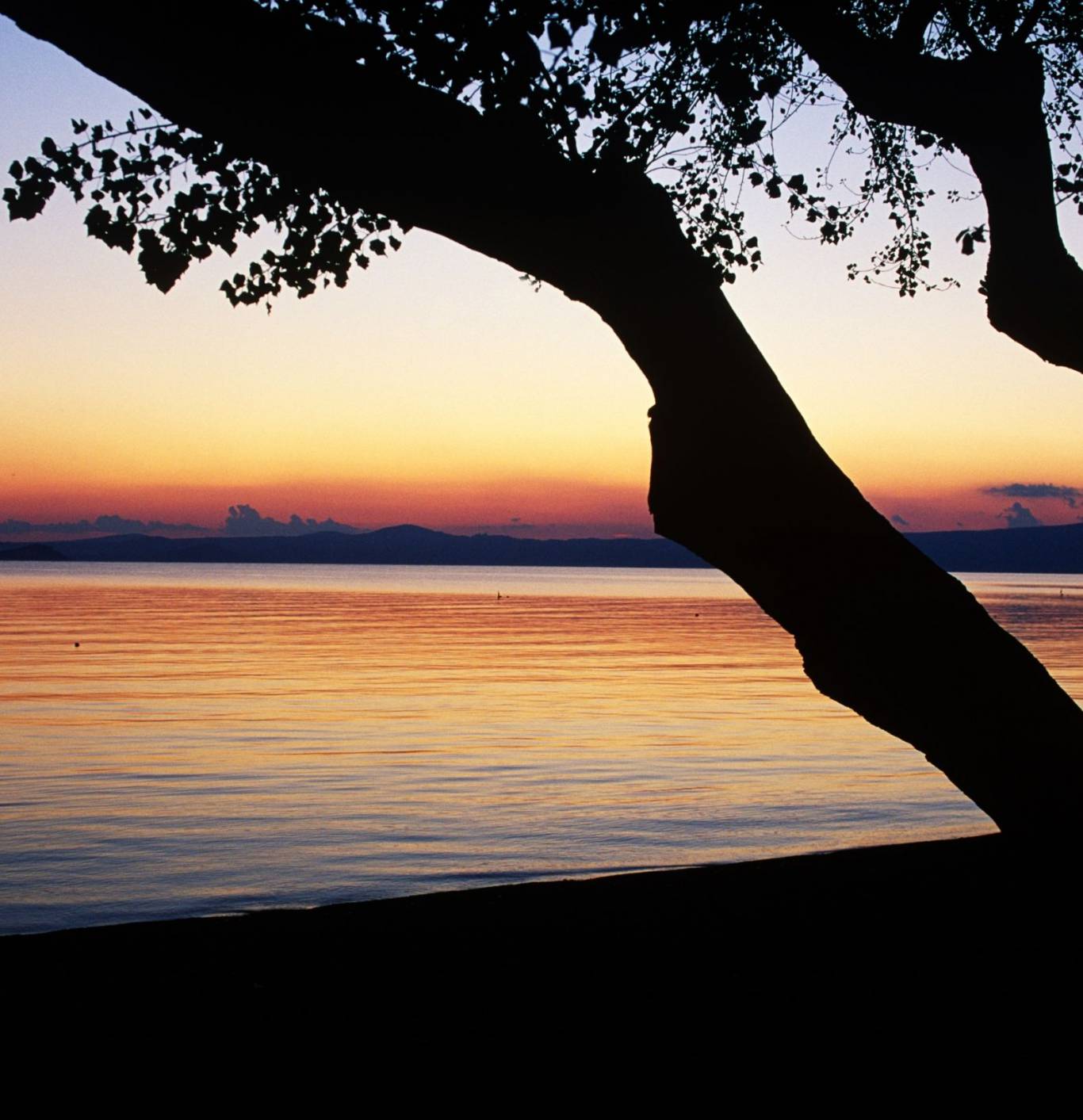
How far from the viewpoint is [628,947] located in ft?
26.3

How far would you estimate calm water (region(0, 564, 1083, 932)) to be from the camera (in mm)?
13492

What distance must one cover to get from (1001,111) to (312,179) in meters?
4.03

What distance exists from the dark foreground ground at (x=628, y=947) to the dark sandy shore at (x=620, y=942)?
2 cm

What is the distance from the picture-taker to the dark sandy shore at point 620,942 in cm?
719

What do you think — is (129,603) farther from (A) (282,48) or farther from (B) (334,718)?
(A) (282,48)

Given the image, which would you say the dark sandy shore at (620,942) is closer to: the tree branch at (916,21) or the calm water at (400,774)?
the calm water at (400,774)

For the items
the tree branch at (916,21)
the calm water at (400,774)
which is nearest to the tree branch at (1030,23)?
the tree branch at (916,21)

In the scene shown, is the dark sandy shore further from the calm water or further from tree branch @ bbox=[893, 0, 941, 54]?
tree branch @ bbox=[893, 0, 941, 54]

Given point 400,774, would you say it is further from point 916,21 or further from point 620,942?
point 916,21

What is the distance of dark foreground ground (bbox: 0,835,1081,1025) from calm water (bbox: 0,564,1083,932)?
3447 millimetres

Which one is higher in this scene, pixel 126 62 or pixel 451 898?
pixel 126 62

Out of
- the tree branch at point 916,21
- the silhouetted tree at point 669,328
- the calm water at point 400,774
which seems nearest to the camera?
the silhouetted tree at point 669,328

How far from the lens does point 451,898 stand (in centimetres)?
952

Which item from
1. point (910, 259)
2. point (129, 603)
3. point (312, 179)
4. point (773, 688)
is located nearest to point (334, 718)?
point (773, 688)
